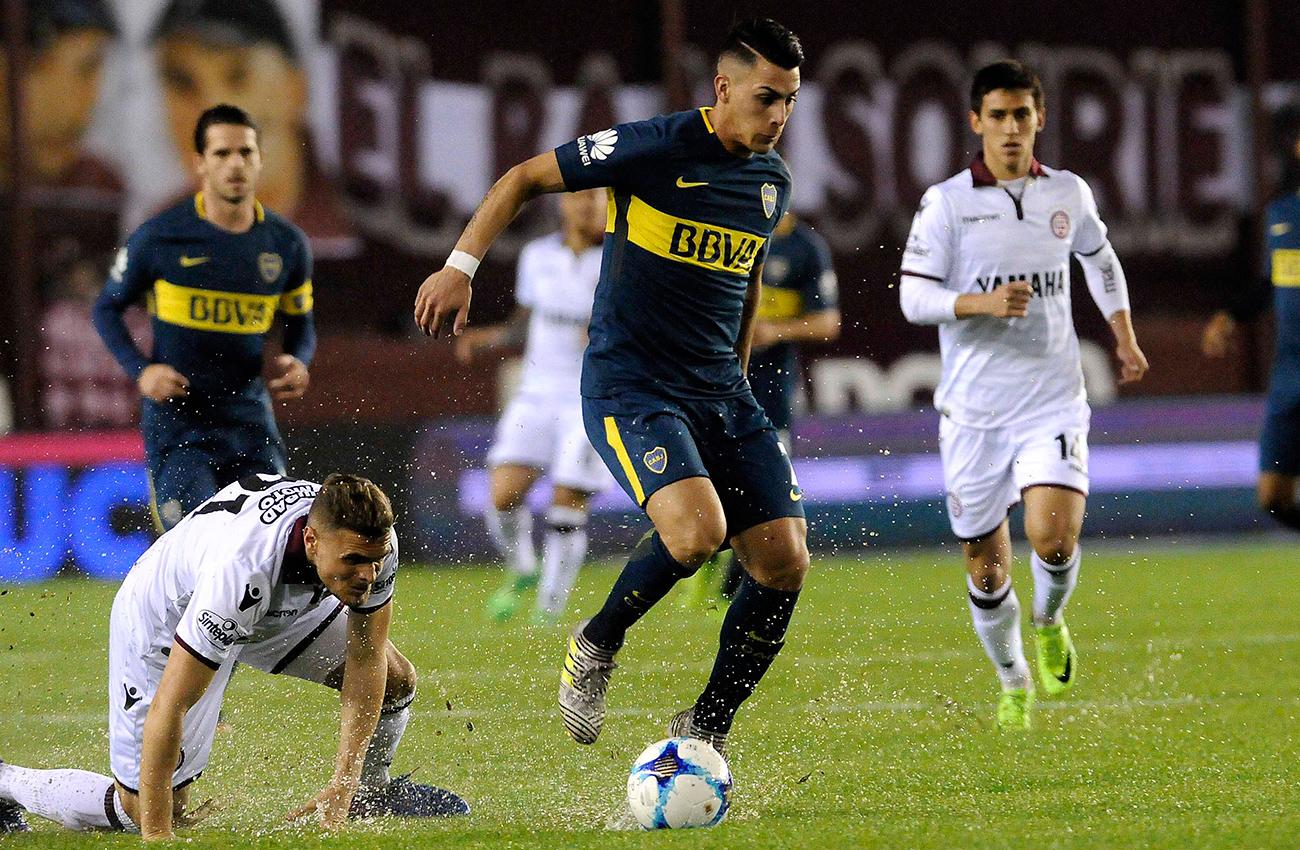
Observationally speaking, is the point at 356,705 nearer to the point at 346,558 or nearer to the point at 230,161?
the point at 346,558

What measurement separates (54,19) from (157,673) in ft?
34.6

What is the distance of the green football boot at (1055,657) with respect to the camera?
281 inches

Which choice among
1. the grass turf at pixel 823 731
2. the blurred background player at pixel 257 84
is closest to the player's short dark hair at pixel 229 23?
the blurred background player at pixel 257 84

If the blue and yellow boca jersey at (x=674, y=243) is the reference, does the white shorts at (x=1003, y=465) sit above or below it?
below

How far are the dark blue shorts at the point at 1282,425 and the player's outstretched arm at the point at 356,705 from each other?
6.86m

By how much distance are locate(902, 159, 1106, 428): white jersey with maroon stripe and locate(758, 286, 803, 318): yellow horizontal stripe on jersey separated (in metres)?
3.27

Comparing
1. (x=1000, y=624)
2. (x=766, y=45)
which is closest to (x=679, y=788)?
(x=766, y=45)

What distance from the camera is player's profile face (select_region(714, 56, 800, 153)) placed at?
552cm

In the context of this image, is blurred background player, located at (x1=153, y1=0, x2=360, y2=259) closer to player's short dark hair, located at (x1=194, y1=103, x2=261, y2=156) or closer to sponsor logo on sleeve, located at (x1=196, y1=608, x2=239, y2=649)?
player's short dark hair, located at (x1=194, y1=103, x2=261, y2=156)

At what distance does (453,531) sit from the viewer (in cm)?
1266

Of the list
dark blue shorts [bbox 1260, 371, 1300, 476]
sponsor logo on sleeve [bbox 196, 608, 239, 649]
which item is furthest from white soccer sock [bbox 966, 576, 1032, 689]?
dark blue shorts [bbox 1260, 371, 1300, 476]

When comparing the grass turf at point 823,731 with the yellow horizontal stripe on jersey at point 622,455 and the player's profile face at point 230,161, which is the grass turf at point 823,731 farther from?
the player's profile face at point 230,161

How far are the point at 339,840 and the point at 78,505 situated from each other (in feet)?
23.9

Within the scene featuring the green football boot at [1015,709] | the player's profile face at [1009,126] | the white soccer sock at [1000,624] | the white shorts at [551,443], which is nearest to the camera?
the green football boot at [1015,709]
